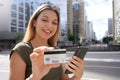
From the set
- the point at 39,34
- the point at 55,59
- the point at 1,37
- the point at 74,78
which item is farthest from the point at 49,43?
the point at 1,37

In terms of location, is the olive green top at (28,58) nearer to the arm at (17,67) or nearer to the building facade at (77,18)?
the arm at (17,67)

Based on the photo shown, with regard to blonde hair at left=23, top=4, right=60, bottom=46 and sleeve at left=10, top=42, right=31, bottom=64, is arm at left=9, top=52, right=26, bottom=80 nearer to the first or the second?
sleeve at left=10, top=42, right=31, bottom=64

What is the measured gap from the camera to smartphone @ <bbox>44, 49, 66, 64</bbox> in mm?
1635

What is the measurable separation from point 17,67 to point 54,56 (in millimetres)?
423

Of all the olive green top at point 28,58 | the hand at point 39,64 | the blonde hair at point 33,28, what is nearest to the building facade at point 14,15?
the blonde hair at point 33,28

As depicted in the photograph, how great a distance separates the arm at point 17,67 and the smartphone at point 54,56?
15.1 inches

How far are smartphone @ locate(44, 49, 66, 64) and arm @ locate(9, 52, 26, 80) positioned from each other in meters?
0.38

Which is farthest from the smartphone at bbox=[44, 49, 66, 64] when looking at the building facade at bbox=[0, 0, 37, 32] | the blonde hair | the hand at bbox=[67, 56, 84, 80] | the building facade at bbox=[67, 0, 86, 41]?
the building facade at bbox=[67, 0, 86, 41]

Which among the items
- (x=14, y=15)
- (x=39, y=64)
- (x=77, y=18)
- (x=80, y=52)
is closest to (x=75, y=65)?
(x=80, y=52)

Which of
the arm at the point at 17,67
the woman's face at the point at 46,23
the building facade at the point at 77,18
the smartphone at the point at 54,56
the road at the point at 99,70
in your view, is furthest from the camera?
the building facade at the point at 77,18

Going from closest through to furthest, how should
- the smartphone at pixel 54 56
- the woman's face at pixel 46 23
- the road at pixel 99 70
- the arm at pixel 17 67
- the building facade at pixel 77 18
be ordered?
the smartphone at pixel 54 56 < the arm at pixel 17 67 < the woman's face at pixel 46 23 < the road at pixel 99 70 < the building facade at pixel 77 18

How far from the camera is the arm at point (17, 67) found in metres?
1.95

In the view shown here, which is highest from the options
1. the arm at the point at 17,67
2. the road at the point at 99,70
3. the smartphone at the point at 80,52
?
the smartphone at the point at 80,52

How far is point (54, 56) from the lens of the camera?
5.40 ft
